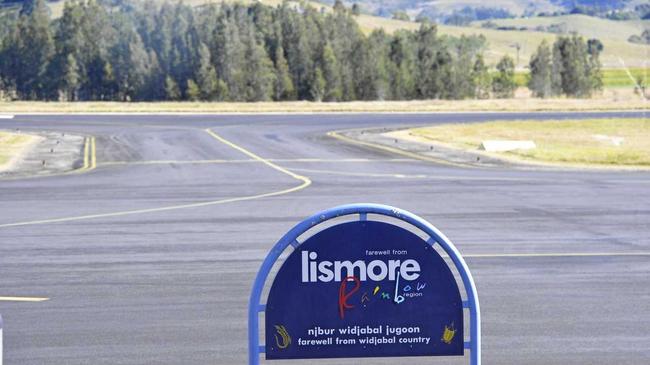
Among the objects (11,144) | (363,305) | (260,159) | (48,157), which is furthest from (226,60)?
(363,305)

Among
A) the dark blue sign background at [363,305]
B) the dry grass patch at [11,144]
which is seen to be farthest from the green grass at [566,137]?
the dark blue sign background at [363,305]

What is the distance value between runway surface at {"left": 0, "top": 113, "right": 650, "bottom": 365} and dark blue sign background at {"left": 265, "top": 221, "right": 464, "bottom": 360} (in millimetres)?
2801

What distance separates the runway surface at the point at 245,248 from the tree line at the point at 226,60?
57859 mm

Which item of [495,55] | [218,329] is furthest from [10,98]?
[495,55]

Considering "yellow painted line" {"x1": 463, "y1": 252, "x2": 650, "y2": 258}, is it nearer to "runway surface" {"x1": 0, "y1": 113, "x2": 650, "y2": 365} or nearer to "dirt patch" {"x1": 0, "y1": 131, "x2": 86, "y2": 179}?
"runway surface" {"x1": 0, "y1": 113, "x2": 650, "y2": 365}

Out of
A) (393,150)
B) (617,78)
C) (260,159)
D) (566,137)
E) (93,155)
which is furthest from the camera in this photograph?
(617,78)

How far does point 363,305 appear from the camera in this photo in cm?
637

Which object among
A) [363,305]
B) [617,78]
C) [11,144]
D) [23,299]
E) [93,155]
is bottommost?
Result: [617,78]

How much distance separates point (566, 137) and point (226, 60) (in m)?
49.5

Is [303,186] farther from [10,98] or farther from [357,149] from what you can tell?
[10,98]

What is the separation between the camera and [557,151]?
3803cm

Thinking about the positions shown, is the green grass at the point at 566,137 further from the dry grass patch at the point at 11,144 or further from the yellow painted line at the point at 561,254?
the yellow painted line at the point at 561,254

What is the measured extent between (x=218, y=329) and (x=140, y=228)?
27.9ft

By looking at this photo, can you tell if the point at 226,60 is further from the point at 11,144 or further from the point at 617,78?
the point at 617,78
